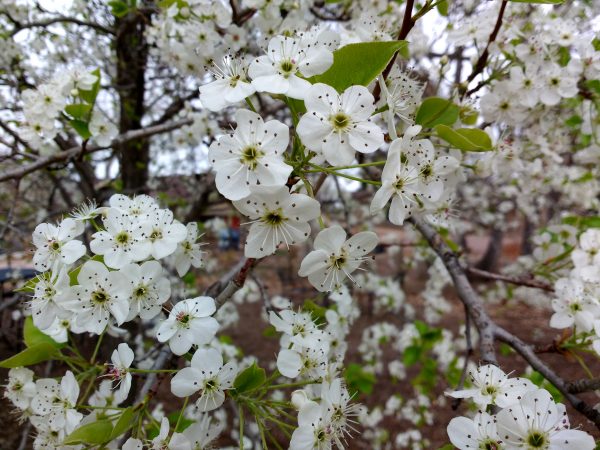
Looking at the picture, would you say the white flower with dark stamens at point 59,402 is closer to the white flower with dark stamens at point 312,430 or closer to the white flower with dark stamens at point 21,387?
the white flower with dark stamens at point 21,387

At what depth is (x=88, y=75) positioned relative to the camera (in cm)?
187

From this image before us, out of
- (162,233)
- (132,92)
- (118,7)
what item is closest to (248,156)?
(162,233)

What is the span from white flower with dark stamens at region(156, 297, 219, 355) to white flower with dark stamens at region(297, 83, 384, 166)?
1.75 ft

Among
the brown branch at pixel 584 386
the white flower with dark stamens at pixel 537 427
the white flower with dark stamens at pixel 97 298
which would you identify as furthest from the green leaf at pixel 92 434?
the brown branch at pixel 584 386

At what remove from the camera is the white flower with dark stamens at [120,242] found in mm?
1092

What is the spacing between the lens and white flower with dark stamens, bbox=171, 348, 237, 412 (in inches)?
43.4

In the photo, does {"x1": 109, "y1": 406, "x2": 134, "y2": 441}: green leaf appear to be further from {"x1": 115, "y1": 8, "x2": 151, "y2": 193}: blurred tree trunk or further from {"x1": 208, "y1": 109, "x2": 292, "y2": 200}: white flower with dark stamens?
{"x1": 115, "y1": 8, "x2": 151, "y2": 193}: blurred tree trunk

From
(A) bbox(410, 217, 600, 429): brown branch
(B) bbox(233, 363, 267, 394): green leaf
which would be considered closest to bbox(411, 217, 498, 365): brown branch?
(A) bbox(410, 217, 600, 429): brown branch

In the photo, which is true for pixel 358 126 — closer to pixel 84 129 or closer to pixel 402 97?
pixel 402 97

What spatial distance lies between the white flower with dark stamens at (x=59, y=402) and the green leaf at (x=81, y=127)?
1043 mm

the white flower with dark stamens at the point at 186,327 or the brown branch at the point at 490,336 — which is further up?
the white flower with dark stamens at the point at 186,327

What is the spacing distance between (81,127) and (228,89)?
3.50ft

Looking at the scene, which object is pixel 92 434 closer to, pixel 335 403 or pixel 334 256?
pixel 335 403

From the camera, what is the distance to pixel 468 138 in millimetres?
1171
